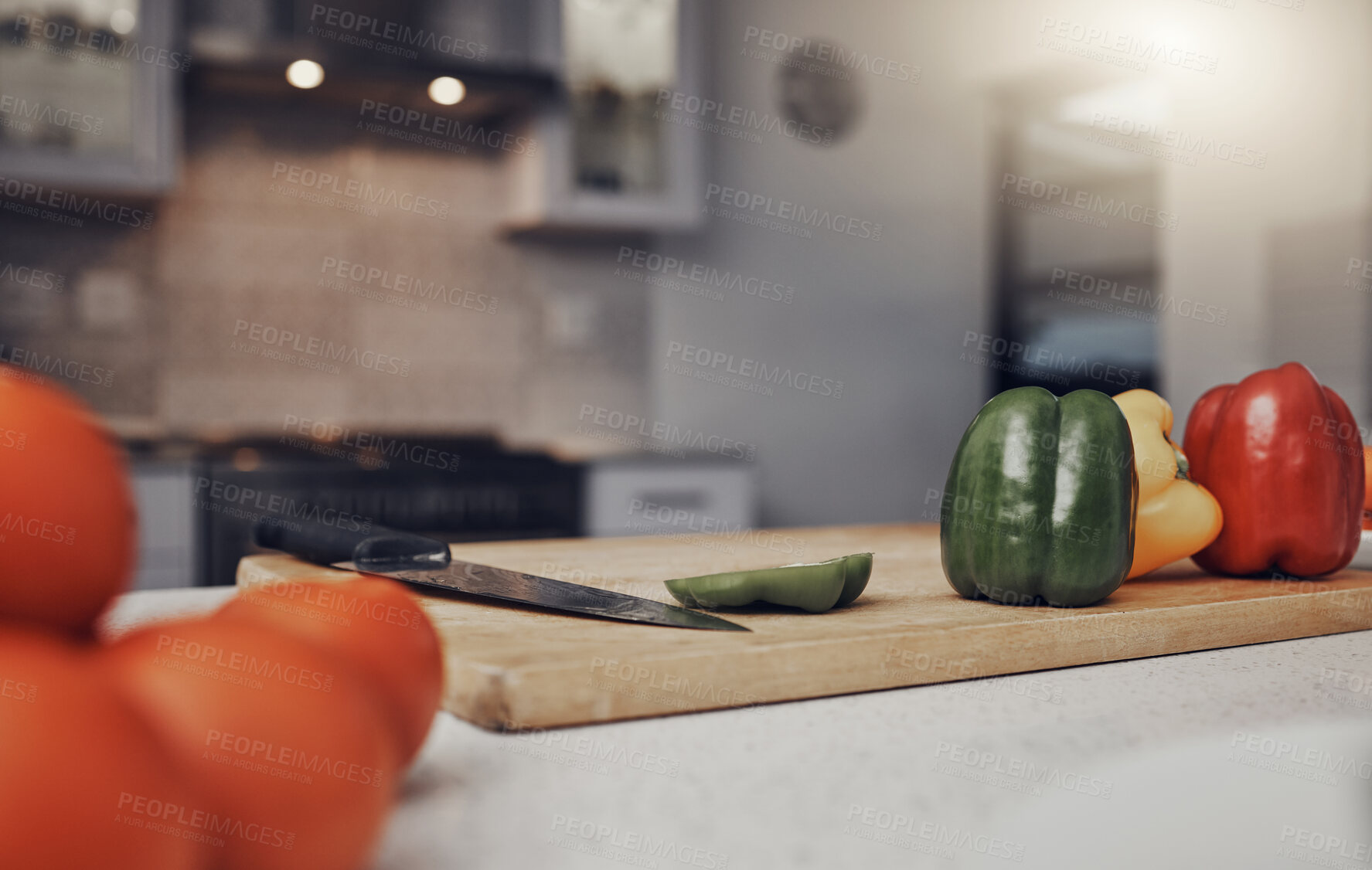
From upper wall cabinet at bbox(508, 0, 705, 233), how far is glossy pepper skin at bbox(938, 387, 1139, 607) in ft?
7.52

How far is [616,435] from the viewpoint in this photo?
11.3 ft

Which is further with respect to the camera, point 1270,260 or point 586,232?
point 1270,260

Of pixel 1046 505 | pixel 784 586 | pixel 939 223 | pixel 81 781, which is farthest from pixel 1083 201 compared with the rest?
pixel 81 781

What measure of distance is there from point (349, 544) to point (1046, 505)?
1.90 ft

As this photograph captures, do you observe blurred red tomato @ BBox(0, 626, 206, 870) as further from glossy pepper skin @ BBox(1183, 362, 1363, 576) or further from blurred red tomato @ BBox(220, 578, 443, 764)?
glossy pepper skin @ BBox(1183, 362, 1363, 576)

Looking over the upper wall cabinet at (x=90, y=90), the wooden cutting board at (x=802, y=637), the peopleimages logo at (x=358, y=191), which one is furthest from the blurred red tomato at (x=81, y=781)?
the peopleimages logo at (x=358, y=191)

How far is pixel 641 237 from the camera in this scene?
3.39 m

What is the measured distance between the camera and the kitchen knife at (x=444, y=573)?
2.39 feet

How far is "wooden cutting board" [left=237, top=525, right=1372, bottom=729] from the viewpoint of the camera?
0.58m

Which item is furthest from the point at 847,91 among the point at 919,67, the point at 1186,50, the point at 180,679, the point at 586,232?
the point at 180,679

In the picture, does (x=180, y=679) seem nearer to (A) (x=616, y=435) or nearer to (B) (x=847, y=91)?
(A) (x=616, y=435)

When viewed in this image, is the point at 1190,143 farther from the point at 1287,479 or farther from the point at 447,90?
the point at 1287,479

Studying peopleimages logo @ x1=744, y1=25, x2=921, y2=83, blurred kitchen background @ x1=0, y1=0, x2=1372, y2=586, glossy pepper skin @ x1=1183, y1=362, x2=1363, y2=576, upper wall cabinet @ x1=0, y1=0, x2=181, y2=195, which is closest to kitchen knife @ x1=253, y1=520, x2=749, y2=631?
glossy pepper skin @ x1=1183, y1=362, x2=1363, y2=576

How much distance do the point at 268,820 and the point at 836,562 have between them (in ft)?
1.78
